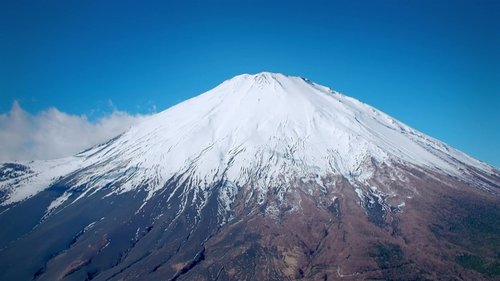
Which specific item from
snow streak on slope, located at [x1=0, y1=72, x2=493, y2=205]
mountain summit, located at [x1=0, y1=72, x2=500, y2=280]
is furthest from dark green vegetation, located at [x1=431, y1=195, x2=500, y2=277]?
snow streak on slope, located at [x1=0, y1=72, x2=493, y2=205]

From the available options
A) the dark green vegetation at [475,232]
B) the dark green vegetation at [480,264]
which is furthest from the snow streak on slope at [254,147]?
the dark green vegetation at [480,264]

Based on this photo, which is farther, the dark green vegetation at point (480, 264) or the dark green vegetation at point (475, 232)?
the dark green vegetation at point (475, 232)

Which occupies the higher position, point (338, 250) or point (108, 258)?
point (338, 250)

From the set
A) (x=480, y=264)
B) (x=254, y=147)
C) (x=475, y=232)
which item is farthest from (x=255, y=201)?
(x=480, y=264)

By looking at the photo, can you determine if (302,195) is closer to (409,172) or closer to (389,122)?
(409,172)

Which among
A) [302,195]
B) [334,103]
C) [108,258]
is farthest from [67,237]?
[334,103]

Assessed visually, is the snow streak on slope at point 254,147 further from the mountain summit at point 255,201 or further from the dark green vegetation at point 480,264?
the dark green vegetation at point 480,264
